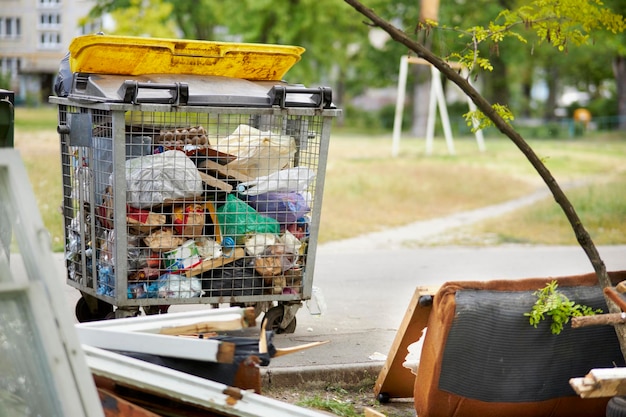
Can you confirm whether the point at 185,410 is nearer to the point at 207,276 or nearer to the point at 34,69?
the point at 207,276

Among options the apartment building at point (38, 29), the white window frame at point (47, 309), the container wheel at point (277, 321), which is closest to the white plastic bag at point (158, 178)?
the container wheel at point (277, 321)

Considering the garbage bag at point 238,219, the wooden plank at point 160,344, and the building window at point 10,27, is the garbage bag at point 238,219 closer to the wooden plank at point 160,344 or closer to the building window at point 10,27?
the wooden plank at point 160,344

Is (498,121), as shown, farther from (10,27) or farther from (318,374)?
(10,27)

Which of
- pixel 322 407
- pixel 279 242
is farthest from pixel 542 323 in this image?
pixel 279 242

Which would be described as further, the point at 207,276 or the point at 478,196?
the point at 478,196

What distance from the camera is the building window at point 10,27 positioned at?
18.5 metres

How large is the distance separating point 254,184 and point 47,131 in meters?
20.5

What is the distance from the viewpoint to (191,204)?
18.3ft

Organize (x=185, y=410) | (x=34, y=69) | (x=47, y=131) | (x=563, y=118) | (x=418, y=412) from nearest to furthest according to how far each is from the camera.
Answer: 1. (x=185, y=410)
2. (x=418, y=412)
3. (x=34, y=69)
4. (x=47, y=131)
5. (x=563, y=118)

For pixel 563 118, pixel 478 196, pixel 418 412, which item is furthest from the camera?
pixel 563 118

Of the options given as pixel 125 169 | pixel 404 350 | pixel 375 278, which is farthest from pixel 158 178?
pixel 375 278

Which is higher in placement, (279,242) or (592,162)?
(279,242)

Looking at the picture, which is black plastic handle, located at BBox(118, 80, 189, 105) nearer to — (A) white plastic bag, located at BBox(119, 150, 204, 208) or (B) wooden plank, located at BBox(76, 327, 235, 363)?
(A) white plastic bag, located at BBox(119, 150, 204, 208)

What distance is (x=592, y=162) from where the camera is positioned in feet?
79.5
